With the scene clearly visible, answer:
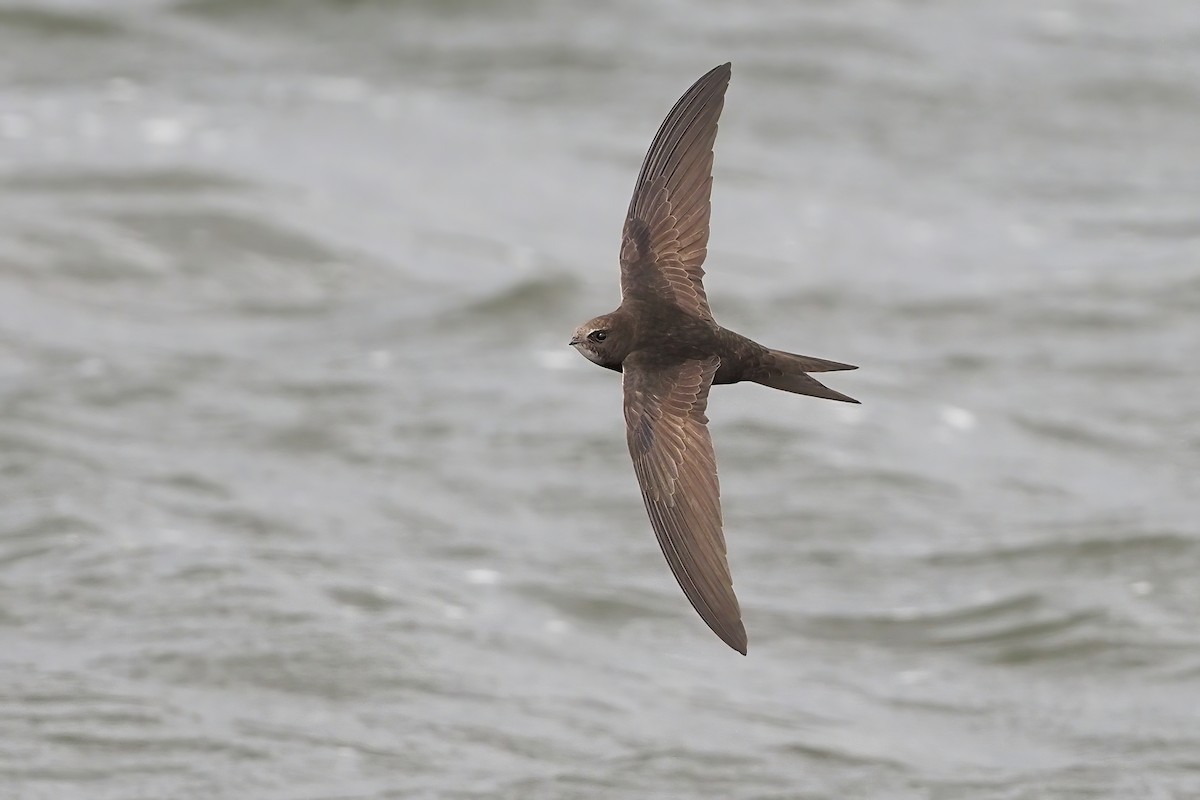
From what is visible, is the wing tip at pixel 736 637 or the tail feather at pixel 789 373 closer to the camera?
the wing tip at pixel 736 637

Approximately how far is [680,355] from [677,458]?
0.86 feet

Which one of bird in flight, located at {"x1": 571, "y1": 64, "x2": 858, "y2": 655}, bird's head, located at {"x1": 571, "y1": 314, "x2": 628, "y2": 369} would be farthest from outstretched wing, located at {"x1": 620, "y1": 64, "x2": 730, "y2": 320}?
bird's head, located at {"x1": 571, "y1": 314, "x2": 628, "y2": 369}

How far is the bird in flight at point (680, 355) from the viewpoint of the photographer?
4688 mm

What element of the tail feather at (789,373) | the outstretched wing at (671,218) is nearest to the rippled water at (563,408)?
the outstretched wing at (671,218)

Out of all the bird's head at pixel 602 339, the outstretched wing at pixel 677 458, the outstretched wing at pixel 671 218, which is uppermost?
the outstretched wing at pixel 671 218

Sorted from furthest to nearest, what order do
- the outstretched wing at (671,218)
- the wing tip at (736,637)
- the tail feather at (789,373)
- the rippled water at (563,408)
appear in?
the rippled water at (563,408), the outstretched wing at (671,218), the tail feather at (789,373), the wing tip at (736,637)

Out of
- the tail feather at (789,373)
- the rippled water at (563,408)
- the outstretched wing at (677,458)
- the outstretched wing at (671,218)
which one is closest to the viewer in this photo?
the outstretched wing at (677,458)

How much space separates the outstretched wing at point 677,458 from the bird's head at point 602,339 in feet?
0.16

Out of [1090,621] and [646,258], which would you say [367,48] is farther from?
[646,258]

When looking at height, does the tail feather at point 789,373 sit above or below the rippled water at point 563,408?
above

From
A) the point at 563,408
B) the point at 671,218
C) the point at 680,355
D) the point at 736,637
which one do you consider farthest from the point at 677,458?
the point at 563,408

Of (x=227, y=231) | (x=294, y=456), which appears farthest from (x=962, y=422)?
(x=227, y=231)

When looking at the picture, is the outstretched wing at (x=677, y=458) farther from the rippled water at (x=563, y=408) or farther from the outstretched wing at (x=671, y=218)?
the rippled water at (x=563, y=408)

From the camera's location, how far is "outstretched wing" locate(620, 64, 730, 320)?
5.13 metres
